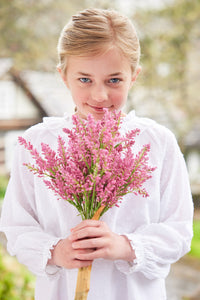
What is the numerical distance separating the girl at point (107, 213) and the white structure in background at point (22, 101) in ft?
12.1

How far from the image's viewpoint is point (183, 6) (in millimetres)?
5117

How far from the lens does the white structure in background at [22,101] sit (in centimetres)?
491

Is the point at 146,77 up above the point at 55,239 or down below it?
below

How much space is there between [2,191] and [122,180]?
4.56m

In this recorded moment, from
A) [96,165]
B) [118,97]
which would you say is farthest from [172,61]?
[96,165]

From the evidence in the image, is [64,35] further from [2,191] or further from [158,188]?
[2,191]

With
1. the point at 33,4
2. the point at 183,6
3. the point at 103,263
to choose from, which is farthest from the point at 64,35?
the point at 183,6

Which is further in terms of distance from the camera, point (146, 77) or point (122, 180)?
point (146, 77)

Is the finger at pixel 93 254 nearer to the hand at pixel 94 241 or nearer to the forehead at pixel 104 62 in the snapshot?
the hand at pixel 94 241

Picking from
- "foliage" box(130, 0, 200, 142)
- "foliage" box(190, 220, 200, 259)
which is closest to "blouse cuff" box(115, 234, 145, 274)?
"foliage" box(190, 220, 200, 259)

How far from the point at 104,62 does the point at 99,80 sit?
0.04 m

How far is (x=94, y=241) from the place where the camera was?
94 centimetres

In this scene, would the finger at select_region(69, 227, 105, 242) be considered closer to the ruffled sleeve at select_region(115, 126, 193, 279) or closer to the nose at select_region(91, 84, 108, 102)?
the ruffled sleeve at select_region(115, 126, 193, 279)

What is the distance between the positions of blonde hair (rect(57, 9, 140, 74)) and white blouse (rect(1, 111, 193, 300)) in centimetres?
20
